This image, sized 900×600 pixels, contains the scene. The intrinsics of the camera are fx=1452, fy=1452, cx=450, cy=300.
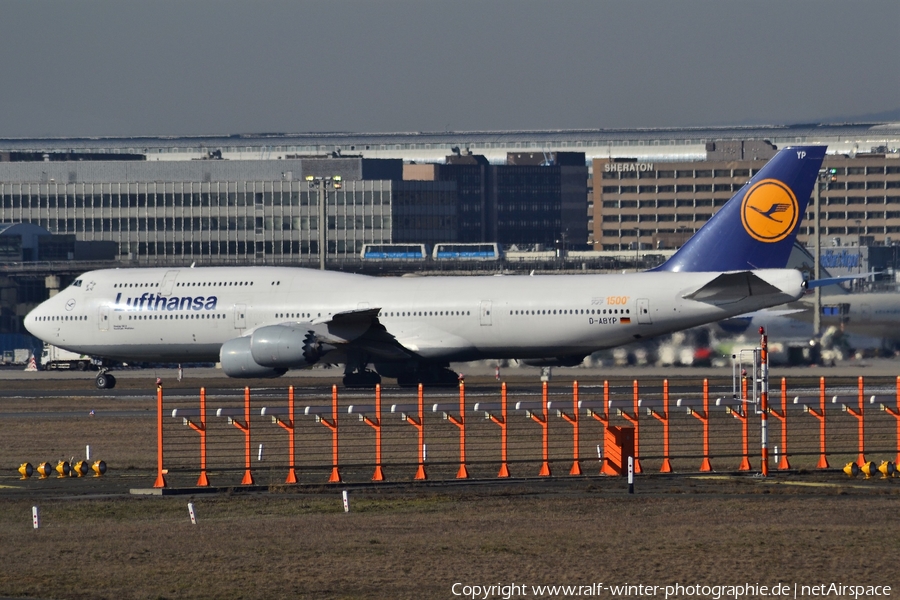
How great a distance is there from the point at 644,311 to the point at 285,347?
A: 40.1ft

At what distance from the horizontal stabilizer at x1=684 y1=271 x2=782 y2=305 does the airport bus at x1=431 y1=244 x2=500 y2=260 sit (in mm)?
81149

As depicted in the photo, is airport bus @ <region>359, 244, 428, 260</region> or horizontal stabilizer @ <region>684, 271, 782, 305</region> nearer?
horizontal stabilizer @ <region>684, 271, 782, 305</region>

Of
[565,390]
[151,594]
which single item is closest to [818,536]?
[151,594]

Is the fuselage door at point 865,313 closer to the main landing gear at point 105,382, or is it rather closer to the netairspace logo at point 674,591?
the main landing gear at point 105,382

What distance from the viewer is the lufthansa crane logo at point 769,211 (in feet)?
162

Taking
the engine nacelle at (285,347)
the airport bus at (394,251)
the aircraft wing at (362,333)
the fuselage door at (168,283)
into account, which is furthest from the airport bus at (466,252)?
the engine nacelle at (285,347)

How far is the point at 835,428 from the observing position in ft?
112

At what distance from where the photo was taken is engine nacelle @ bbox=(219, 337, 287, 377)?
50375 mm

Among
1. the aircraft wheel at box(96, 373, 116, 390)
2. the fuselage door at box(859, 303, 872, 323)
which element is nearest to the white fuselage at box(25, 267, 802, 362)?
the aircraft wheel at box(96, 373, 116, 390)

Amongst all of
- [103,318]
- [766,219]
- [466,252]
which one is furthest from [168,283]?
[466,252]

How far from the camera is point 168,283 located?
5519 centimetres

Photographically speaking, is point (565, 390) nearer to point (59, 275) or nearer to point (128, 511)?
point (128, 511)

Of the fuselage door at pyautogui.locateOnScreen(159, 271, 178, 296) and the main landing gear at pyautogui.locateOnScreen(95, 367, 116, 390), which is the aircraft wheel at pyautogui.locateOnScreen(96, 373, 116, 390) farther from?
the fuselage door at pyautogui.locateOnScreen(159, 271, 178, 296)

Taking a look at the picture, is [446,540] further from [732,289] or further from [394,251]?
[394,251]
